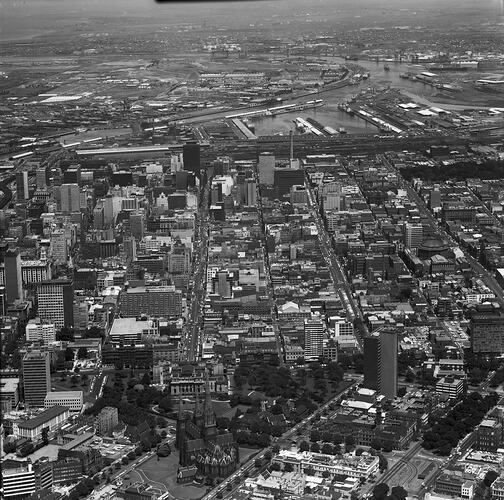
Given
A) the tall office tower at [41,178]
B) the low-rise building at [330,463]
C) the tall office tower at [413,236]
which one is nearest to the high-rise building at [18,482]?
the low-rise building at [330,463]

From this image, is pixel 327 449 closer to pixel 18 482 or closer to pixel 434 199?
pixel 18 482

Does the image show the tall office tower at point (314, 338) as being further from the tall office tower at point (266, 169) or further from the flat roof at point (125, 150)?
the flat roof at point (125, 150)

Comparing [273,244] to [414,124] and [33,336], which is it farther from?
[414,124]

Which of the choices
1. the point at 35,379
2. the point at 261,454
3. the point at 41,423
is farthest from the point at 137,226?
the point at 261,454

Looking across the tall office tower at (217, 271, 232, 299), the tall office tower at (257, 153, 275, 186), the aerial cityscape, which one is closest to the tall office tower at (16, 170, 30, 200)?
the aerial cityscape

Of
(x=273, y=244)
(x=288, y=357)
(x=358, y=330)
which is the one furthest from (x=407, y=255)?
(x=288, y=357)

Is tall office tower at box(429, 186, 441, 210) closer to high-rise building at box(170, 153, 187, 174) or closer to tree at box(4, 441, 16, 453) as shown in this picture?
high-rise building at box(170, 153, 187, 174)

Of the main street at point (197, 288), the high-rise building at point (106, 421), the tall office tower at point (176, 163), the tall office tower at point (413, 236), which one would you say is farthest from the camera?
the tall office tower at point (176, 163)
